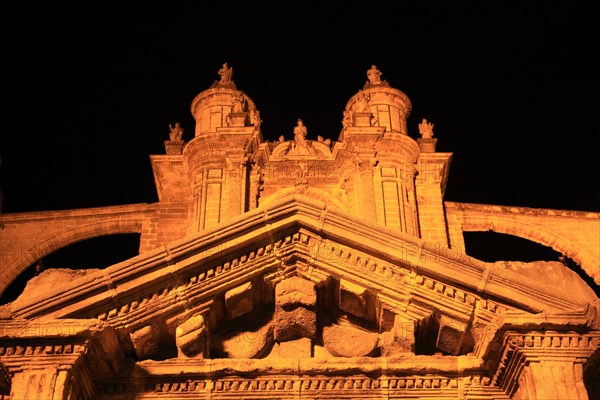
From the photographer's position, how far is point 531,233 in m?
25.1

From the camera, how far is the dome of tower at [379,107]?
81.0 feet

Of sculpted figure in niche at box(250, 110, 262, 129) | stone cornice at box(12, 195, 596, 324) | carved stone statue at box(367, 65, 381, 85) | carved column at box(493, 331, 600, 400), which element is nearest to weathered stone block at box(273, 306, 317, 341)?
stone cornice at box(12, 195, 596, 324)

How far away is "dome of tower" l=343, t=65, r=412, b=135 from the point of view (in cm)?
2470

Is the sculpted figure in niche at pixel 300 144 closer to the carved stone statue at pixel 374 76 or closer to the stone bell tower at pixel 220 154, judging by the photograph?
the stone bell tower at pixel 220 154

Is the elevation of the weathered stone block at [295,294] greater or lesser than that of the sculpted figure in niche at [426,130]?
lesser

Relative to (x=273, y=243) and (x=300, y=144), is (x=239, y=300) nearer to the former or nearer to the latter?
(x=273, y=243)

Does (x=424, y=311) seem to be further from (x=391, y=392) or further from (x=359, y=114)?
(x=359, y=114)

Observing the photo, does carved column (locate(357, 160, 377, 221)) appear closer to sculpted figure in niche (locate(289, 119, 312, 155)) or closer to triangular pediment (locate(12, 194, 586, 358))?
sculpted figure in niche (locate(289, 119, 312, 155))

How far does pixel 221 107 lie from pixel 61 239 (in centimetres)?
553

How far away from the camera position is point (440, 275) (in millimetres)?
10836

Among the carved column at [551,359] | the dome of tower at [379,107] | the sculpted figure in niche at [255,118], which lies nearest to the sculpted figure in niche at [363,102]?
the dome of tower at [379,107]

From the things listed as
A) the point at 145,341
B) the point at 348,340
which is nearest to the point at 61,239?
the point at 145,341

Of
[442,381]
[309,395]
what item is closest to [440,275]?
[442,381]

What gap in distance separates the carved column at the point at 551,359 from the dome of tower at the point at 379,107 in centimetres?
1458
